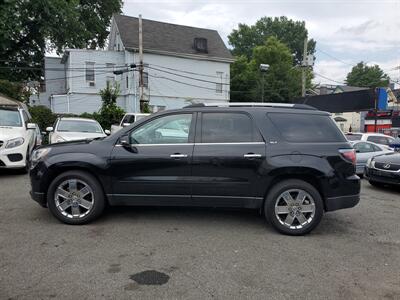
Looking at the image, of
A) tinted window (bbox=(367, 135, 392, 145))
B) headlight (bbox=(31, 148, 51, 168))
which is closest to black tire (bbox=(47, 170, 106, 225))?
headlight (bbox=(31, 148, 51, 168))

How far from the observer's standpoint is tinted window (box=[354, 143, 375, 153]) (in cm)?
1245

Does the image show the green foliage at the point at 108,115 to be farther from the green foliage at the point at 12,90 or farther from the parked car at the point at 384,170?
the parked car at the point at 384,170

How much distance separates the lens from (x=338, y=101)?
84.5ft

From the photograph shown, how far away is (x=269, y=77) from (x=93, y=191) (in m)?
47.3

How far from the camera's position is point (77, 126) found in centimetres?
1262

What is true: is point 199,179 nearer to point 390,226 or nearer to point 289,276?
point 289,276

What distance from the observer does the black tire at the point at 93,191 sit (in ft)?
17.6

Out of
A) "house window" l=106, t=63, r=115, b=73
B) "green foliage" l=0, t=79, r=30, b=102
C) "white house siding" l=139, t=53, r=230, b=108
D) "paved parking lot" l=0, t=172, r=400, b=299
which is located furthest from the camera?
"white house siding" l=139, t=53, r=230, b=108

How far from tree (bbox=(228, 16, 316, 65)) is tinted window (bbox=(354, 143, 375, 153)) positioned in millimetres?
55633

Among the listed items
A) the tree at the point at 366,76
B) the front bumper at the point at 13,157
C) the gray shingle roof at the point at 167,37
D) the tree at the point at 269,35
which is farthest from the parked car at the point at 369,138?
the tree at the point at 366,76

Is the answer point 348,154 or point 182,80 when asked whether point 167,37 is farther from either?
point 348,154

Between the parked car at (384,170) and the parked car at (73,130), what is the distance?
749cm

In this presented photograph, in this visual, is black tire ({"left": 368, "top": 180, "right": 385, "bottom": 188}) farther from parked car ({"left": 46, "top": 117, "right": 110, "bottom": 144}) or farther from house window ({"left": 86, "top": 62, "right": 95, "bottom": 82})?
house window ({"left": 86, "top": 62, "right": 95, "bottom": 82})

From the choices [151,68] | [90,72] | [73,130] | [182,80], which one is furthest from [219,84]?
[73,130]
